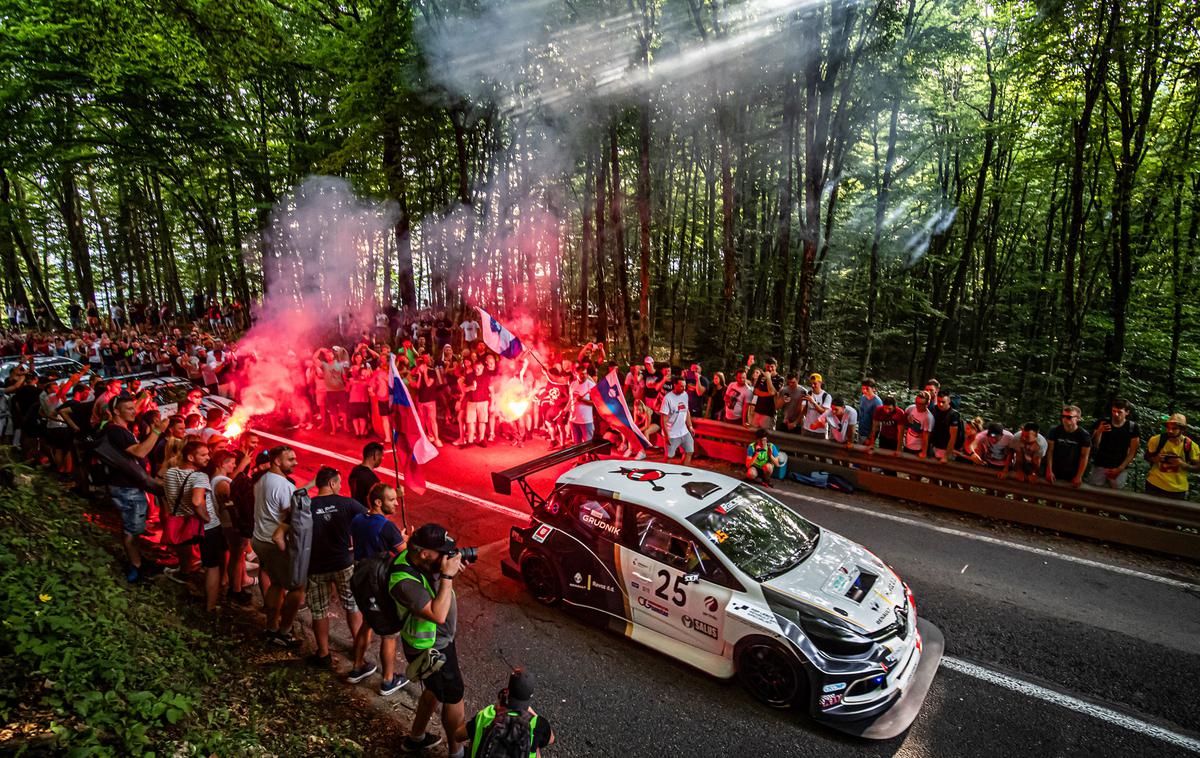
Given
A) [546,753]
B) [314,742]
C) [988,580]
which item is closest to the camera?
[314,742]

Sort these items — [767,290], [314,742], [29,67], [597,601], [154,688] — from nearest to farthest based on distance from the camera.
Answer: [154,688] → [314,742] → [597,601] → [29,67] → [767,290]

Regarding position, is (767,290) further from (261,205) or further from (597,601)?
(597,601)

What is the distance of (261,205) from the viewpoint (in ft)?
68.5

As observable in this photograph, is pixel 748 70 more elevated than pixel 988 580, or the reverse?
pixel 748 70

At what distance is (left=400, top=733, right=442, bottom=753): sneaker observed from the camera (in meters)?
3.97

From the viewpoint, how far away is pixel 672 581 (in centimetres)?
511

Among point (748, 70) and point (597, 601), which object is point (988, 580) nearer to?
point (597, 601)

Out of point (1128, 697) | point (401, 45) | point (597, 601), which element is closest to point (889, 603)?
point (1128, 697)

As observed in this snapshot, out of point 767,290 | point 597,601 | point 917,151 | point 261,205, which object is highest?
point 917,151

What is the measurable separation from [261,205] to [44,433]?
14.4 m

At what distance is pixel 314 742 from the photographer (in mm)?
3805

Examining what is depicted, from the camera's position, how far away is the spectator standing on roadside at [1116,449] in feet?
25.3

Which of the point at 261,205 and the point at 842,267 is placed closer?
the point at 261,205

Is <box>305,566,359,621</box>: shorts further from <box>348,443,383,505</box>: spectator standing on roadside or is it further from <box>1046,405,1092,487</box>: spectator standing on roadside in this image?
<box>1046,405,1092,487</box>: spectator standing on roadside
